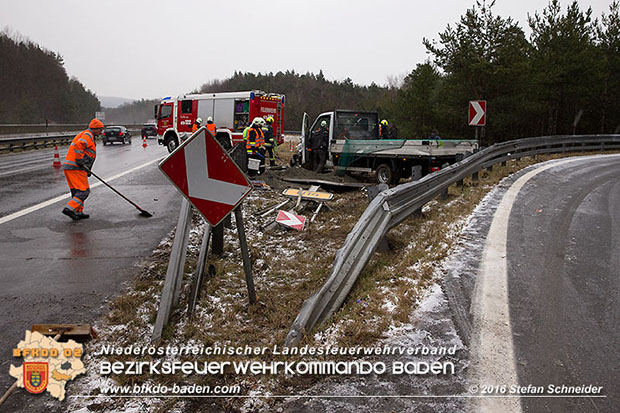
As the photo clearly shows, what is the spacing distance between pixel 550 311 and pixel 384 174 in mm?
8873

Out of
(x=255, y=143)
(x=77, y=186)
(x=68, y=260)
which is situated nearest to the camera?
(x=68, y=260)

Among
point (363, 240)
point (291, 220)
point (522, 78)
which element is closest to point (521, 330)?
point (363, 240)

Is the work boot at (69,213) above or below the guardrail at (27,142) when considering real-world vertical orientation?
below

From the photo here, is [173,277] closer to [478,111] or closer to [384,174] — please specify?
[384,174]

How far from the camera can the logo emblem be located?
286 centimetres

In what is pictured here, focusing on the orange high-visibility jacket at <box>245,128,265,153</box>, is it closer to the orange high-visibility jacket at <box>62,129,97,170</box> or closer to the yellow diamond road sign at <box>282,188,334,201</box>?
the yellow diamond road sign at <box>282,188,334,201</box>

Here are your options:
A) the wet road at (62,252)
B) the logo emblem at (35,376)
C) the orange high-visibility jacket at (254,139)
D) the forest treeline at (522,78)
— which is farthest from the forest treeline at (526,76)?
the logo emblem at (35,376)

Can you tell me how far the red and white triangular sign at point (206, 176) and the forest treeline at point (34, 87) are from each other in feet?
220

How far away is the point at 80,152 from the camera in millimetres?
7621

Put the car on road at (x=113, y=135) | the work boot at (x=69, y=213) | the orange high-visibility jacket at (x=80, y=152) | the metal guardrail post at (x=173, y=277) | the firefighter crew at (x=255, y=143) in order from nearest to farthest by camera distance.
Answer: the metal guardrail post at (x=173, y=277) → the work boot at (x=69, y=213) → the orange high-visibility jacket at (x=80, y=152) → the firefighter crew at (x=255, y=143) → the car on road at (x=113, y=135)

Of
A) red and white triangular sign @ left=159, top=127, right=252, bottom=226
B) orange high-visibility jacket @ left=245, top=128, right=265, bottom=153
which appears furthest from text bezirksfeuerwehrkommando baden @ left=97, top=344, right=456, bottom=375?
orange high-visibility jacket @ left=245, top=128, right=265, bottom=153

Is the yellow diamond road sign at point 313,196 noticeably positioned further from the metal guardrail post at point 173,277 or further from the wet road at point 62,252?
the metal guardrail post at point 173,277

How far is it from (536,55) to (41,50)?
82.2 metres

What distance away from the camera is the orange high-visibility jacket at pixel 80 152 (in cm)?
755
